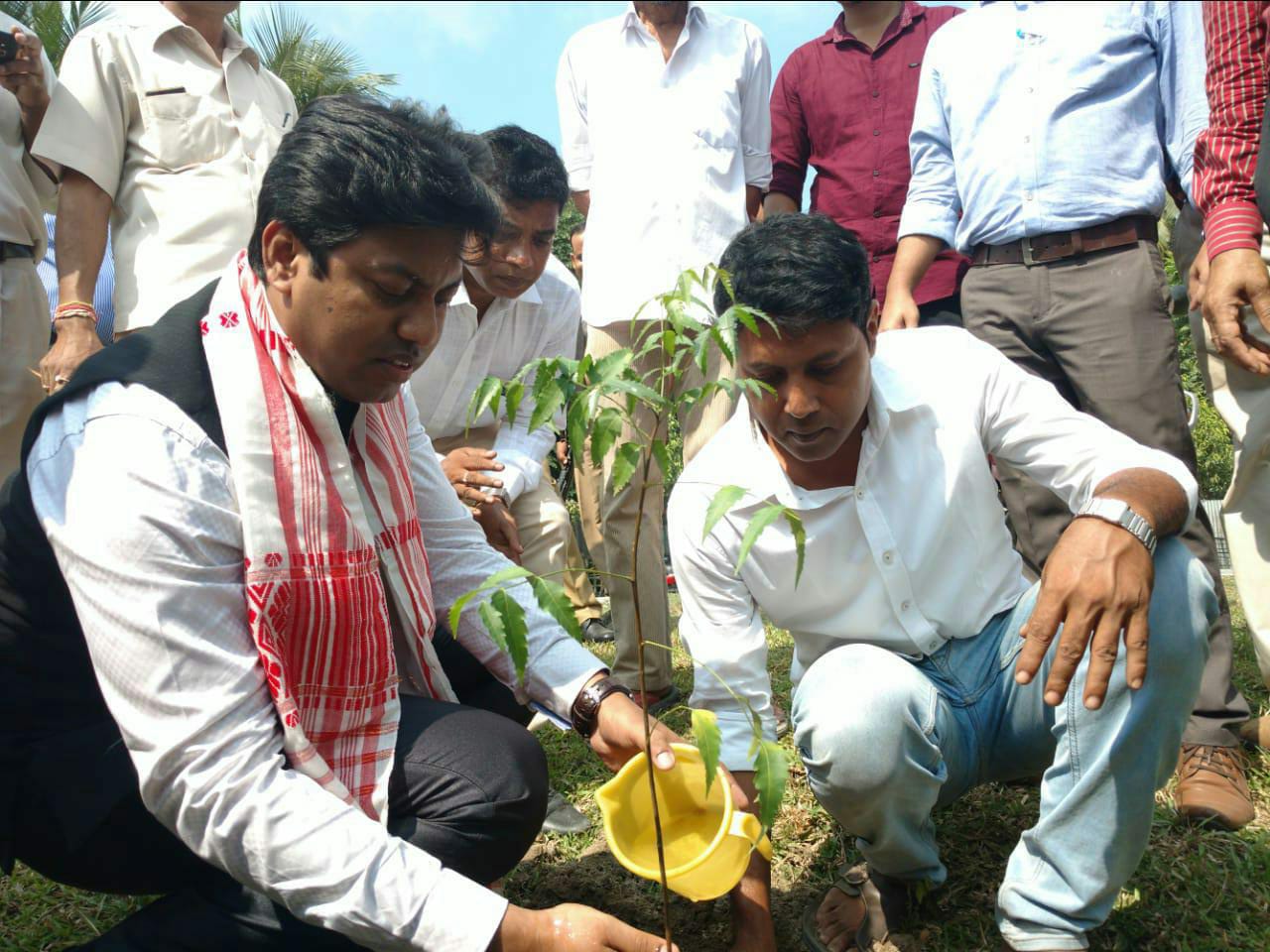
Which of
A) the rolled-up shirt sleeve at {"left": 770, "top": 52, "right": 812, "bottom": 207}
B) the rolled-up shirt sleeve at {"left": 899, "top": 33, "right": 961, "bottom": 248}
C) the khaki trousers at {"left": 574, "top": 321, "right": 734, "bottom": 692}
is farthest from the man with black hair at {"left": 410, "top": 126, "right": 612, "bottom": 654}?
the rolled-up shirt sleeve at {"left": 899, "top": 33, "right": 961, "bottom": 248}

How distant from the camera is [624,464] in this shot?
1437 millimetres

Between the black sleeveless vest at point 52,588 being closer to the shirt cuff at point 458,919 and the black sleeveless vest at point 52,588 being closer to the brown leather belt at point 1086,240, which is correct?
the shirt cuff at point 458,919

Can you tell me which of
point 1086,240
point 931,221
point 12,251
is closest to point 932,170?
point 931,221

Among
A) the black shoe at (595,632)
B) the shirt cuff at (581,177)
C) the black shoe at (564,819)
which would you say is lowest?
the black shoe at (595,632)

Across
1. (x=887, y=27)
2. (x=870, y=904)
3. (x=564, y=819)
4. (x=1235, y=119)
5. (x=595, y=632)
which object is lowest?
(x=595, y=632)

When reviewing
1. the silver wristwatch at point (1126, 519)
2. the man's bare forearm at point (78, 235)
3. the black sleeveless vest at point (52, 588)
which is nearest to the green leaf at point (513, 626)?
the black sleeveless vest at point (52, 588)

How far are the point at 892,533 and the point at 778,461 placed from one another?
0.95 ft

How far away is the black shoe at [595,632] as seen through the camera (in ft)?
16.5

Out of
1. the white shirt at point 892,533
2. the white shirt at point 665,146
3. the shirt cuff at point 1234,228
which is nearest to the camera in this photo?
the white shirt at point 892,533

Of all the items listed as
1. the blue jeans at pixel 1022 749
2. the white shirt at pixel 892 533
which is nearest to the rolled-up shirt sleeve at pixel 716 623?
the white shirt at pixel 892 533

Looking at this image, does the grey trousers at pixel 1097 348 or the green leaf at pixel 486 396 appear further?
the grey trousers at pixel 1097 348

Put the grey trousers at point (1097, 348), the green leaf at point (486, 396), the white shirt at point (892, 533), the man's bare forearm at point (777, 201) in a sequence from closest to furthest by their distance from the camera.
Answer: the green leaf at point (486, 396) < the white shirt at point (892, 533) < the grey trousers at point (1097, 348) < the man's bare forearm at point (777, 201)

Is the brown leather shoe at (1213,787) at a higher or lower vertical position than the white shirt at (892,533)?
lower

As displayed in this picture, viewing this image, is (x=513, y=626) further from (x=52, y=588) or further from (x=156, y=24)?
(x=156, y=24)
